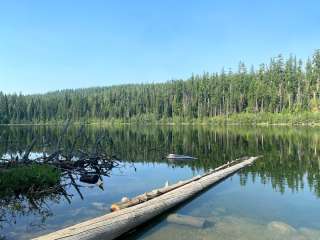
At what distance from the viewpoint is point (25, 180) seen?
61.7ft

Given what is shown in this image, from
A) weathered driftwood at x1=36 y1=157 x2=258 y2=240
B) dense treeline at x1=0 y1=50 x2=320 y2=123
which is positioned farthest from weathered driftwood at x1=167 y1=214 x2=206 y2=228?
dense treeline at x1=0 y1=50 x2=320 y2=123

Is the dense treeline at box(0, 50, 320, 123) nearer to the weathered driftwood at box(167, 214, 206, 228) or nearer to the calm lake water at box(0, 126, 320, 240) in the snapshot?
the calm lake water at box(0, 126, 320, 240)

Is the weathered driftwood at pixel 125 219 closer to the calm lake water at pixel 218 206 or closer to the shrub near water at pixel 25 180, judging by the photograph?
the calm lake water at pixel 218 206

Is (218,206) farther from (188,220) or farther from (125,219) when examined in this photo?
(125,219)

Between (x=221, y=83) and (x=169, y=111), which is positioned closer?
(x=221, y=83)

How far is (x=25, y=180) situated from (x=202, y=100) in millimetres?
141005

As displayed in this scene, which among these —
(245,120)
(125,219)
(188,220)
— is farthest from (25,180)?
(245,120)

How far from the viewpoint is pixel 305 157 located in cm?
3412

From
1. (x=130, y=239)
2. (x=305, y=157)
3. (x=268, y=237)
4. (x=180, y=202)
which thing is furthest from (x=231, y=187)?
(x=305, y=157)

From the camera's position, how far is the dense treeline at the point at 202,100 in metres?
132

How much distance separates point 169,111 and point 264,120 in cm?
5584

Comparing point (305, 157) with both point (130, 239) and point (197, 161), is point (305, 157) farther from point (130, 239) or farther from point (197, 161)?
point (130, 239)

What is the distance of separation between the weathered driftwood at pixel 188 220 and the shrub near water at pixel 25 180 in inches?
305

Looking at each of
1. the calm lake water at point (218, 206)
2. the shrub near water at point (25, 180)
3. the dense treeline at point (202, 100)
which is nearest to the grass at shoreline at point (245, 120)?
the dense treeline at point (202, 100)
